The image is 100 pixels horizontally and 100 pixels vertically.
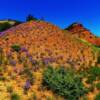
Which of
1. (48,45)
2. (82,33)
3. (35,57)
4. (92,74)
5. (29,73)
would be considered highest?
(82,33)

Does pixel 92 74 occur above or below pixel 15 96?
above

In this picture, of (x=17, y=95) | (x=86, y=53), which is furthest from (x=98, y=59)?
(x=17, y=95)

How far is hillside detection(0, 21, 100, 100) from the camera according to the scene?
25156 mm

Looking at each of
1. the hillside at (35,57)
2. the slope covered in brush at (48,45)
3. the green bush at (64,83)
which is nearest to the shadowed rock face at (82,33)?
the hillside at (35,57)

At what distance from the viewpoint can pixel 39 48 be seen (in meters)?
32.6

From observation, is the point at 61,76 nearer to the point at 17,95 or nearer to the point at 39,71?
the point at 39,71

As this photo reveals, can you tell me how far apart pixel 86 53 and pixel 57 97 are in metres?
10.1

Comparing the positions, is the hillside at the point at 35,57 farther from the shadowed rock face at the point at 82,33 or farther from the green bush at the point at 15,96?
the shadowed rock face at the point at 82,33

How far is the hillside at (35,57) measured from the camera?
2516cm

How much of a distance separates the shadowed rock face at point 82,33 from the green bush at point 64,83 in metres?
34.1

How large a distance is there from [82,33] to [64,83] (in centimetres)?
4034

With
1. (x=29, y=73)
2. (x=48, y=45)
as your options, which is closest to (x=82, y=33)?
(x=48, y=45)

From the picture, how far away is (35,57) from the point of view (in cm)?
3056

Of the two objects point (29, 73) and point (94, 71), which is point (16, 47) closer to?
point (29, 73)
